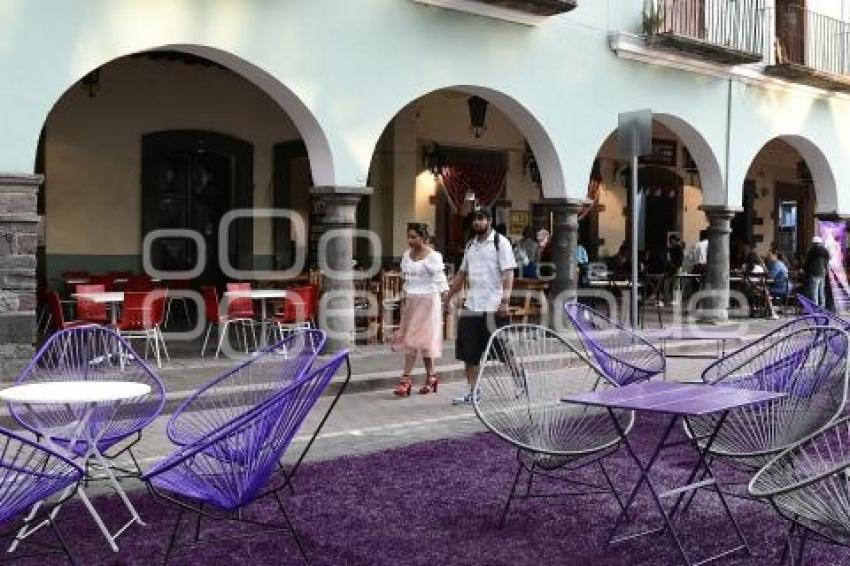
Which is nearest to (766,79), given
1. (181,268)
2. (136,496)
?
(181,268)

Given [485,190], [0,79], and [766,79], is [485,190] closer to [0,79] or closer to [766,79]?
[766,79]

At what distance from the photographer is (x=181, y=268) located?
1408 centimetres

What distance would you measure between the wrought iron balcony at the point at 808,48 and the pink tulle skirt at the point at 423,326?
8813mm

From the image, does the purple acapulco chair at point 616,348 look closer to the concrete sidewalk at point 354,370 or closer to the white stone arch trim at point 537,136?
the concrete sidewalk at point 354,370

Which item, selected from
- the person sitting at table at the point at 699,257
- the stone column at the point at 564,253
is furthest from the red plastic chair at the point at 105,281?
the person sitting at table at the point at 699,257

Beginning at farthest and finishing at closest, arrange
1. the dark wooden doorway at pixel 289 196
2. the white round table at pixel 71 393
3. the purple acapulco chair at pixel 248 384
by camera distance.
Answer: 1. the dark wooden doorway at pixel 289 196
2. the purple acapulco chair at pixel 248 384
3. the white round table at pixel 71 393

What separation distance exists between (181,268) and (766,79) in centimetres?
895

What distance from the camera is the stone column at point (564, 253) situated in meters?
12.5

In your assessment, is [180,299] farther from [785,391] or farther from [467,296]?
[785,391]

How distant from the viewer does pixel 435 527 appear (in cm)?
474

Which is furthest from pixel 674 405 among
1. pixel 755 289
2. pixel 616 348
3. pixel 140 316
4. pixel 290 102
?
pixel 755 289

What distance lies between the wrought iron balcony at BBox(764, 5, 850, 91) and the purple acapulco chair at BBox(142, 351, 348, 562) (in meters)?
12.7

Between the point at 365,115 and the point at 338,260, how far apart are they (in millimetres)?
1500

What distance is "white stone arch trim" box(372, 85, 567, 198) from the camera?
1180cm
